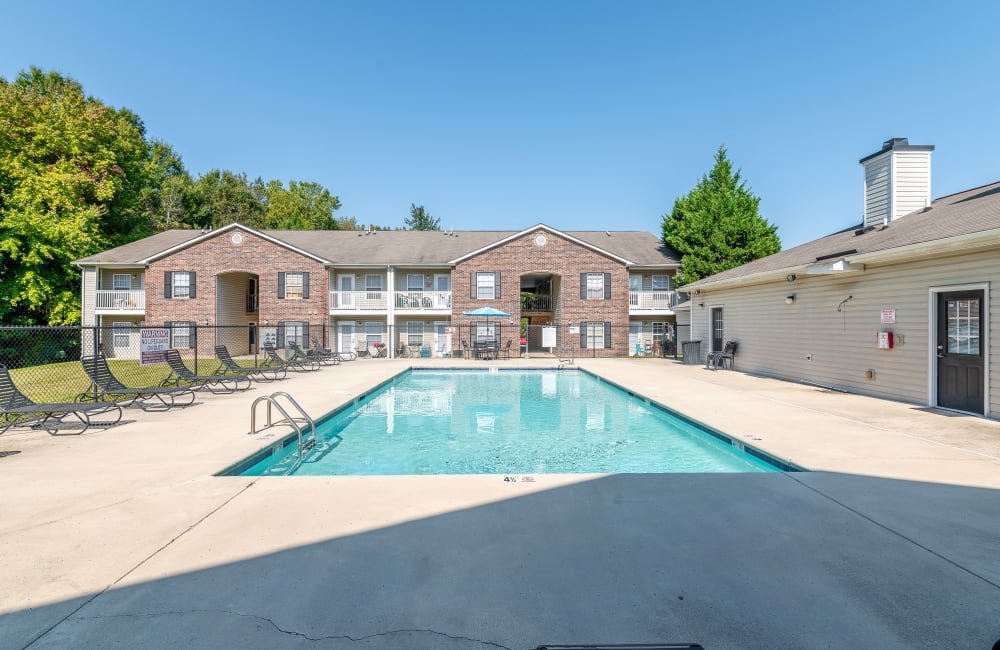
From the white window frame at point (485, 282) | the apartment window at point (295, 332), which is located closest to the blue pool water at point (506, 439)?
the white window frame at point (485, 282)

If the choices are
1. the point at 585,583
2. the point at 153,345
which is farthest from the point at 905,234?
the point at 153,345

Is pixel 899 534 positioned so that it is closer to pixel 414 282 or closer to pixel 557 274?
pixel 557 274

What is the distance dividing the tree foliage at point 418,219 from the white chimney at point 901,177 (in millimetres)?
53838

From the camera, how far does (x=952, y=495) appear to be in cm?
412

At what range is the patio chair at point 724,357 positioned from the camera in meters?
16.2

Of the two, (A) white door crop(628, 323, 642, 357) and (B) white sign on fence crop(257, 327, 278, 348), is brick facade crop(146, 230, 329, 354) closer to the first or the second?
(B) white sign on fence crop(257, 327, 278, 348)

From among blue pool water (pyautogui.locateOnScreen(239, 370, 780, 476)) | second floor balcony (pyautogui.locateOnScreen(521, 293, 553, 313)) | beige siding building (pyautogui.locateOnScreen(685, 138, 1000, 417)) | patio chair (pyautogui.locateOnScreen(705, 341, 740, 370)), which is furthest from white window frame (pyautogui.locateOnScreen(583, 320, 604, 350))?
blue pool water (pyautogui.locateOnScreen(239, 370, 780, 476))

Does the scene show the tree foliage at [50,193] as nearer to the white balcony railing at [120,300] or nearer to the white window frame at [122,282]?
the white window frame at [122,282]

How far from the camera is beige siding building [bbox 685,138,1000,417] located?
7.98 metres

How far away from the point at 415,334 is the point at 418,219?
130 ft

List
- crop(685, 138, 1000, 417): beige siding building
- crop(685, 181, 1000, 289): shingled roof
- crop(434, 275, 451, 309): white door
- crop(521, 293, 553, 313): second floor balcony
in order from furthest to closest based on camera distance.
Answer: crop(521, 293, 553, 313): second floor balcony
crop(434, 275, 451, 309): white door
crop(685, 181, 1000, 289): shingled roof
crop(685, 138, 1000, 417): beige siding building

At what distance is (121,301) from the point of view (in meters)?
24.8

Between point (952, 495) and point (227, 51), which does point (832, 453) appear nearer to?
point (952, 495)

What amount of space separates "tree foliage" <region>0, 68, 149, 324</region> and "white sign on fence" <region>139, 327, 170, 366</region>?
22404 mm
